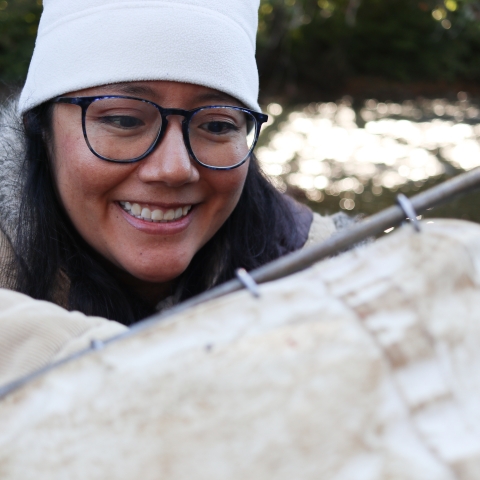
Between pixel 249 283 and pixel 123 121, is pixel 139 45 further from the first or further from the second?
pixel 249 283

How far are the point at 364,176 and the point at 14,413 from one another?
6.19 metres

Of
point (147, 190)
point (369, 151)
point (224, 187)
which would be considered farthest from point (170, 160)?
point (369, 151)

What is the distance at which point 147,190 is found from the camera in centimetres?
163

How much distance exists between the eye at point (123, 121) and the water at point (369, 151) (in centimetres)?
313

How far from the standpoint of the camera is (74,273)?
5.96 feet

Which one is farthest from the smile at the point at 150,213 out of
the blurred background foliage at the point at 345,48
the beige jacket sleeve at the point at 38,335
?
the blurred background foliage at the point at 345,48

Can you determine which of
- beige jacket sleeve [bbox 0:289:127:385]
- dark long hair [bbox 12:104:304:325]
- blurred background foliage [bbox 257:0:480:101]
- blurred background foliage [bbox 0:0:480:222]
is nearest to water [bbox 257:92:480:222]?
blurred background foliage [bbox 0:0:480:222]

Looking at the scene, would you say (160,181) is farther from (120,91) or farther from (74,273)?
(74,273)

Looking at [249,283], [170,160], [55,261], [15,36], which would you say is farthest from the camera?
[15,36]

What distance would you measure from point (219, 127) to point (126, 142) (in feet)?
0.78

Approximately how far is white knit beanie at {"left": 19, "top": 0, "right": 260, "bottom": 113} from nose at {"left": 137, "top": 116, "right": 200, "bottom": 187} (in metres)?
0.13

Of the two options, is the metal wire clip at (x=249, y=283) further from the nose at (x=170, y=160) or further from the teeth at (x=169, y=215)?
the teeth at (x=169, y=215)

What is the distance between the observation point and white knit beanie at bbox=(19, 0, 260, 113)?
158 cm

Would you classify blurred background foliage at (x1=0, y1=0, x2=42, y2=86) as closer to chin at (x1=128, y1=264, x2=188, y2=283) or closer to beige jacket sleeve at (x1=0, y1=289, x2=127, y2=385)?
chin at (x1=128, y1=264, x2=188, y2=283)
